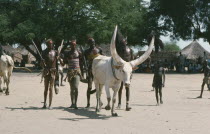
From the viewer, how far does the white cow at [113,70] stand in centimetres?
998

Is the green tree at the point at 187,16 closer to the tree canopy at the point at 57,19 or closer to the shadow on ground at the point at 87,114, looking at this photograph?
the tree canopy at the point at 57,19

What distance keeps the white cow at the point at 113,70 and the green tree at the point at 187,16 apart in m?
34.0

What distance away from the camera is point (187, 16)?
4491 cm

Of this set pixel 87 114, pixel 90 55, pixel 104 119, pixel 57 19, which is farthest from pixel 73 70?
pixel 57 19

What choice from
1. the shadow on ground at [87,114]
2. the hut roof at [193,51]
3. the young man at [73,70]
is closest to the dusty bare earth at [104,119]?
the shadow on ground at [87,114]

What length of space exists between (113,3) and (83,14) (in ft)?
11.5

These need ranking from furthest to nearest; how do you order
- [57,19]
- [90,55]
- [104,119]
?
[57,19]
[90,55]
[104,119]

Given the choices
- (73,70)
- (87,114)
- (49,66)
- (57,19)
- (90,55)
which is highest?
(57,19)

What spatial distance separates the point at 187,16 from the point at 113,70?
Answer: 119 feet

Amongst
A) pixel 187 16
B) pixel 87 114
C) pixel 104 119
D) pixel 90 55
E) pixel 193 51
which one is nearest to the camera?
pixel 104 119

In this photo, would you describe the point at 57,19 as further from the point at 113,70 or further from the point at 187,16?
the point at 113,70

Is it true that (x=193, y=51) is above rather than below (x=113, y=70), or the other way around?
above

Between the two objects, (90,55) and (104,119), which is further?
(90,55)

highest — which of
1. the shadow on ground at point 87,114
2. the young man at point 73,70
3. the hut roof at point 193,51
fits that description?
the hut roof at point 193,51
